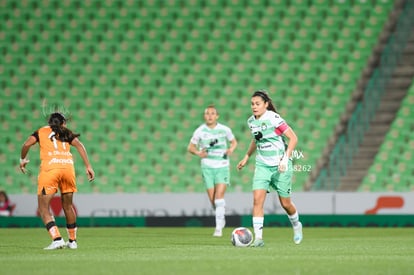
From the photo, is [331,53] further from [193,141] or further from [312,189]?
[193,141]

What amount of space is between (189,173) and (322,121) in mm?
3226

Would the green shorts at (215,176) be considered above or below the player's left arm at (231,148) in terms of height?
below

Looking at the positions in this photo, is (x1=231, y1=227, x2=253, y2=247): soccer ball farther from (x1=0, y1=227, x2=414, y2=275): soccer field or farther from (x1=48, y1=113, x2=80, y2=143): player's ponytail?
(x1=48, y1=113, x2=80, y2=143): player's ponytail

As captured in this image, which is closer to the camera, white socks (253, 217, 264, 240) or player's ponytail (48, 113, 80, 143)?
player's ponytail (48, 113, 80, 143)

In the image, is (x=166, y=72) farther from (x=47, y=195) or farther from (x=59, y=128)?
(x=47, y=195)

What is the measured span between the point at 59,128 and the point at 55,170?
52cm

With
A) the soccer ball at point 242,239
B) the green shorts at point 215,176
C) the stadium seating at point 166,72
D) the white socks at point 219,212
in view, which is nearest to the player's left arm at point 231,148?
the green shorts at point 215,176

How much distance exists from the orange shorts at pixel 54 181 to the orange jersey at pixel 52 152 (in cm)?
6

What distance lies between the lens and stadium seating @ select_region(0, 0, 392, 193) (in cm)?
2058

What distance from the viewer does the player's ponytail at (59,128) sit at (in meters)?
11.0

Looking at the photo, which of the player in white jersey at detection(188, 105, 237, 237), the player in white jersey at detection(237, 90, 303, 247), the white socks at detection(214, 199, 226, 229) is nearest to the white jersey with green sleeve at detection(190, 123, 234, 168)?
the player in white jersey at detection(188, 105, 237, 237)

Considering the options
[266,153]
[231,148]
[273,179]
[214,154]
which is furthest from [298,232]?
[214,154]

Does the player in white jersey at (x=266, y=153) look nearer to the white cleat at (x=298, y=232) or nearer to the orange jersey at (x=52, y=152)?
the white cleat at (x=298, y=232)

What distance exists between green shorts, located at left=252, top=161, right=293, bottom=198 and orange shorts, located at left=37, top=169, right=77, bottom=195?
7.32ft
